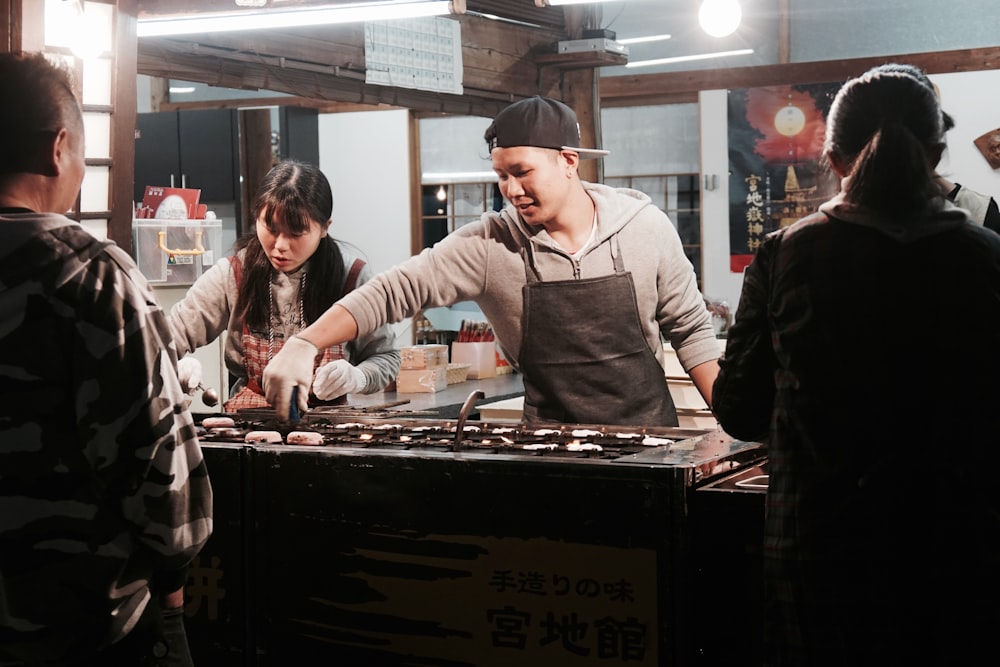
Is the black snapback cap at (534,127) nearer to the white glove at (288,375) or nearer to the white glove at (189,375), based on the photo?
the white glove at (288,375)

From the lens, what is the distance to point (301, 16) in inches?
156

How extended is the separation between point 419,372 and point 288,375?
269 cm

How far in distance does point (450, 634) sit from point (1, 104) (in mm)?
1500

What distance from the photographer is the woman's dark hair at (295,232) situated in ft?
11.9

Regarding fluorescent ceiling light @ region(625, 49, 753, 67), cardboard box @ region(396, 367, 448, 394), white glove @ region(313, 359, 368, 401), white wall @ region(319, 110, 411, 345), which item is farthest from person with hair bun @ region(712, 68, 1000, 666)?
white wall @ region(319, 110, 411, 345)

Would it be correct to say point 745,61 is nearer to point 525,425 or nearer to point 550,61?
point 550,61

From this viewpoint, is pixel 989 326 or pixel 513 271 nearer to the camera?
pixel 989 326

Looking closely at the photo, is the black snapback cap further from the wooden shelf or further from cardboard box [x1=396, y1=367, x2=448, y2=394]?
the wooden shelf

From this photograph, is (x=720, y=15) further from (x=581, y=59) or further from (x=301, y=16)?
(x=301, y=16)

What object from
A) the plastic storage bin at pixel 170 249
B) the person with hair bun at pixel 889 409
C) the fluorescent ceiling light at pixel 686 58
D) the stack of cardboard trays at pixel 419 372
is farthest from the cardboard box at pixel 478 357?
the person with hair bun at pixel 889 409

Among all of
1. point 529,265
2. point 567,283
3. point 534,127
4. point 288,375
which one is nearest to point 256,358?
point 288,375

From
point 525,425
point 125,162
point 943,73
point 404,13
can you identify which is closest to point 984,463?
point 525,425

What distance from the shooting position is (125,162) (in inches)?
150

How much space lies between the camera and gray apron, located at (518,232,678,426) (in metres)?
3.27
